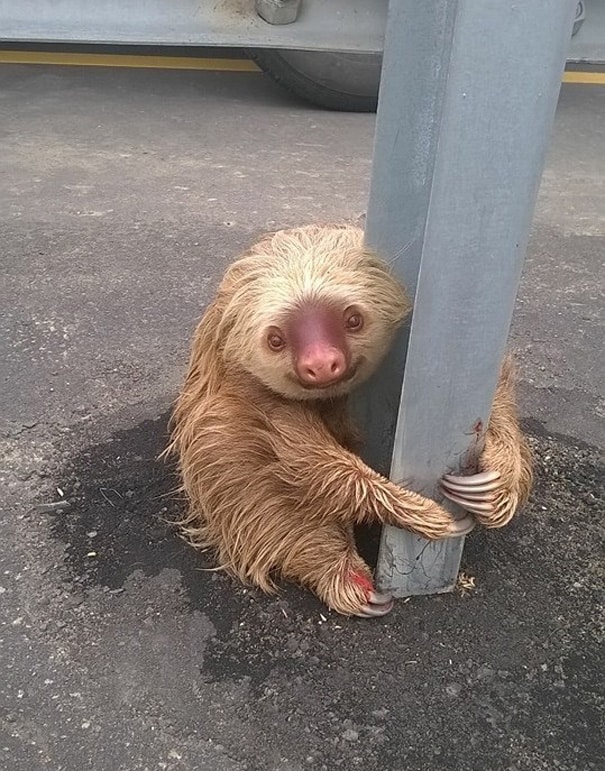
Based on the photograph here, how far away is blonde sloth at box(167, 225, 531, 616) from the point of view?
2051mm

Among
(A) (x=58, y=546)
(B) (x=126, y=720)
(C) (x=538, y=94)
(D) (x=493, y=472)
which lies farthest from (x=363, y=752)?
(C) (x=538, y=94)

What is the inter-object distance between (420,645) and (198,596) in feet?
1.99

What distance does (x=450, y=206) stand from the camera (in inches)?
68.2

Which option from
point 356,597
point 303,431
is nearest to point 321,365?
point 303,431

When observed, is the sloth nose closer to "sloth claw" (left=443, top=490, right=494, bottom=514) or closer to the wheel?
"sloth claw" (left=443, top=490, right=494, bottom=514)

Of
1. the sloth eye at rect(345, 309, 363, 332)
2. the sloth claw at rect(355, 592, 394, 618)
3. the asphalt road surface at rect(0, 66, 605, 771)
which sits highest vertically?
the sloth eye at rect(345, 309, 363, 332)

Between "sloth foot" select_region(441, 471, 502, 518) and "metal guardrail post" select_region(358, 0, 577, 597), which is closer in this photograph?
"metal guardrail post" select_region(358, 0, 577, 597)

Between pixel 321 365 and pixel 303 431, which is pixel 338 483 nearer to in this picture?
pixel 303 431

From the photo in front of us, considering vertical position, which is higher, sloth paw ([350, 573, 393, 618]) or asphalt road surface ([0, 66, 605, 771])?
sloth paw ([350, 573, 393, 618])

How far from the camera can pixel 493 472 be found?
212 centimetres

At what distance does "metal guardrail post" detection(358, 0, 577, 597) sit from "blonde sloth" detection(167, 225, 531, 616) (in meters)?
0.09

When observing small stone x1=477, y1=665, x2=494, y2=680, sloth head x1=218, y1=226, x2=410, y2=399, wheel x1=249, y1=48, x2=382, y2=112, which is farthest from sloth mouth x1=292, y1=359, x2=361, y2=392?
wheel x1=249, y1=48, x2=382, y2=112

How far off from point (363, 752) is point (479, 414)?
815mm

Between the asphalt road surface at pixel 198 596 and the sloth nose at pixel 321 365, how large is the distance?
2.37 ft
